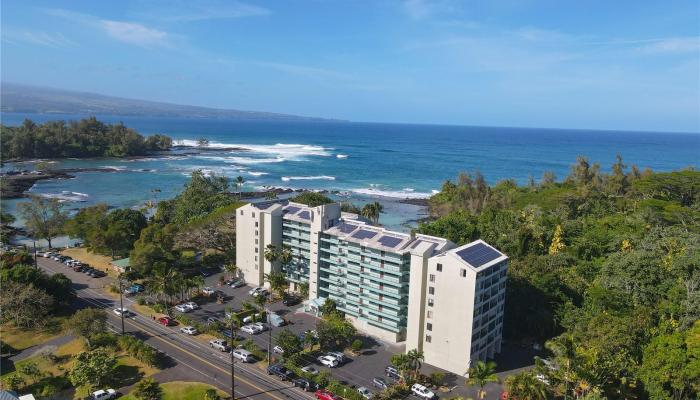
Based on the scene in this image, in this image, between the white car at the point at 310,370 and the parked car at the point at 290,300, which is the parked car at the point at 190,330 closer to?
the parked car at the point at 290,300

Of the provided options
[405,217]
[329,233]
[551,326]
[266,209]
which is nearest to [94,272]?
[266,209]

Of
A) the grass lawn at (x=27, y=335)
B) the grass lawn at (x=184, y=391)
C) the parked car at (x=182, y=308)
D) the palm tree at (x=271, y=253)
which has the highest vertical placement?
the palm tree at (x=271, y=253)

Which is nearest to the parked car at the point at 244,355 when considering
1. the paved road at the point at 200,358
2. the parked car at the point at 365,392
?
the paved road at the point at 200,358

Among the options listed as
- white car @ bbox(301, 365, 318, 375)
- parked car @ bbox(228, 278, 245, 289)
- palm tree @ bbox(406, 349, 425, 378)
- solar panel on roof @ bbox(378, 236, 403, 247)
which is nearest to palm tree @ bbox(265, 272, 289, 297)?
parked car @ bbox(228, 278, 245, 289)

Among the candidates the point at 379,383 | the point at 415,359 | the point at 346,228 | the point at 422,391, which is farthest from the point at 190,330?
the point at 422,391

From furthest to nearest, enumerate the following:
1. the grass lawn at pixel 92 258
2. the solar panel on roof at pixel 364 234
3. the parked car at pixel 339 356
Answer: the grass lawn at pixel 92 258
the solar panel on roof at pixel 364 234
the parked car at pixel 339 356

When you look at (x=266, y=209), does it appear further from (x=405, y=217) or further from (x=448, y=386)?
(x=405, y=217)
